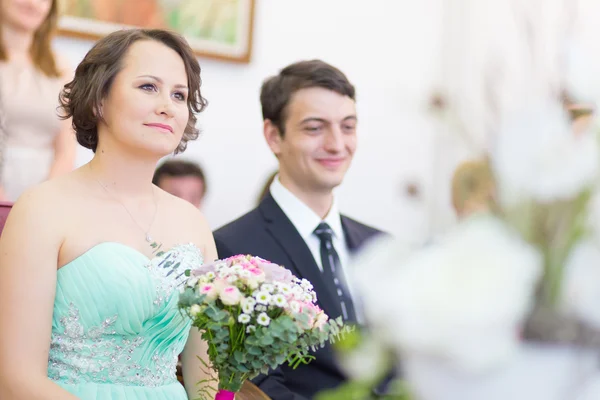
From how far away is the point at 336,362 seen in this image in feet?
9.05

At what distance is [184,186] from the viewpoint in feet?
15.7

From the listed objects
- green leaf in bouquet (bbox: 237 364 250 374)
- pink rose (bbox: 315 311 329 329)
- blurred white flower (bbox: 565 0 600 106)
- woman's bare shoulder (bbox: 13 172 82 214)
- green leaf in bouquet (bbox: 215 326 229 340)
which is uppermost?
blurred white flower (bbox: 565 0 600 106)

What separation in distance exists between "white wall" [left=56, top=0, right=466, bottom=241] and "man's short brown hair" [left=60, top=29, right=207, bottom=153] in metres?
2.68

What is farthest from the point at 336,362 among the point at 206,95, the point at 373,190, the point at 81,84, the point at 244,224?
the point at 373,190

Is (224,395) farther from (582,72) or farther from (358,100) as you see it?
(358,100)

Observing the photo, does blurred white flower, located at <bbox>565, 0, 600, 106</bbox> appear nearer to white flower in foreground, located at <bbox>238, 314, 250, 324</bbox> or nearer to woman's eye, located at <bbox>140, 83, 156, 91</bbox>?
white flower in foreground, located at <bbox>238, 314, 250, 324</bbox>

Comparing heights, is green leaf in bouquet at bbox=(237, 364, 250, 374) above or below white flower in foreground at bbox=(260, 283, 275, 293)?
below

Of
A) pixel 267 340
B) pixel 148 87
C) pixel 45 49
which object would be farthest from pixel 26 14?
pixel 267 340

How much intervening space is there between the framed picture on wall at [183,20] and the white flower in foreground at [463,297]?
4.37 m

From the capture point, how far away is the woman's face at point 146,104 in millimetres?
2291

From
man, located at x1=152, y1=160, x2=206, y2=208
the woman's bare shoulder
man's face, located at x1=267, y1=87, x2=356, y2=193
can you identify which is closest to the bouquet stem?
the woman's bare shoulder

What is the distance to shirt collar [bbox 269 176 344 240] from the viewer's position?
3.11m

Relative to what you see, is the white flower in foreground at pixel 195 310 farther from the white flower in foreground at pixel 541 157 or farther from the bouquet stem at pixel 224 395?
the white flower in foreground at pixel 541 157

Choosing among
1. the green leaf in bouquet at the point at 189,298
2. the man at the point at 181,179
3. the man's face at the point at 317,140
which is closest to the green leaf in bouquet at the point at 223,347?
the green leaf in bouquet at the point at 189,298
